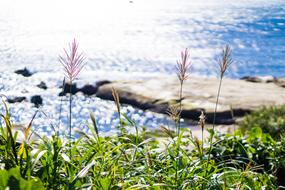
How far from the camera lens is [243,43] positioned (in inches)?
1335

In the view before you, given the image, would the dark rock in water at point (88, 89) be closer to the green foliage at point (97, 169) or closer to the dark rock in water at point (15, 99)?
the dark rock in water at point (15, 99)

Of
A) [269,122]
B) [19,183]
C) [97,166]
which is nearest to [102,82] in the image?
[269,122]

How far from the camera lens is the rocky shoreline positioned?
16094 mm

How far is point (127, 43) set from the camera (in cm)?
3262

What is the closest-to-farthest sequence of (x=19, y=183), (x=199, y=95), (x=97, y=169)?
(x=19, y=183) < (x=97, y=169) < (x=199, y=95)

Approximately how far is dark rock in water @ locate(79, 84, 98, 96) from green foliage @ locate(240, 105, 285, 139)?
986 cm

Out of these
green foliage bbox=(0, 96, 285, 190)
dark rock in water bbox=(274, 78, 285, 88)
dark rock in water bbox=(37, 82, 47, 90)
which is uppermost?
green foliage bbox=(0, 96, 285, 190)

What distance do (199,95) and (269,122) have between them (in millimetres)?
8574

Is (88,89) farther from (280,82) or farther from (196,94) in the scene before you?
(280,82)

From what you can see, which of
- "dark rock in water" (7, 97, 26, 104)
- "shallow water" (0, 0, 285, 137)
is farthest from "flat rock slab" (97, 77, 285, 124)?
"dark rock in water" (7, 97, 26, 104)

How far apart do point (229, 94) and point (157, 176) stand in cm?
1447

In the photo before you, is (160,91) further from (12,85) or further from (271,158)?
(271,158)

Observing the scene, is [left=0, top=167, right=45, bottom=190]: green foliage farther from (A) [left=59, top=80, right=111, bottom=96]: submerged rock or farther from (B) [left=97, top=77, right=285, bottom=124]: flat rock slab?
(A) [left=59, top=80, right=111, bottom=96]: submerged rock

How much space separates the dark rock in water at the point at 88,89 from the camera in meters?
19.5
